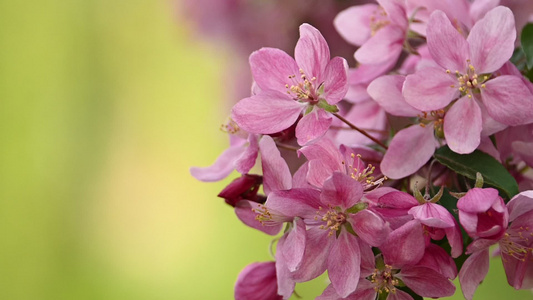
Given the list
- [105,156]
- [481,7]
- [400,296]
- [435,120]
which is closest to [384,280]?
[400,296]

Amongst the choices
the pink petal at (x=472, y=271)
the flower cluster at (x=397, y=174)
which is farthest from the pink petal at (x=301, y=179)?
the pink petal at (x=472, y=271)

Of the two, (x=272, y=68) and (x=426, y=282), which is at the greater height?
(x=272, y=68)

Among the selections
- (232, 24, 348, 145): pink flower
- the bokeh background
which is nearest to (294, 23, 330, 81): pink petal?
(232, 24, 348, 145): pink flower

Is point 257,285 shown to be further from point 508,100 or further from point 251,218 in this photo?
point 508,100

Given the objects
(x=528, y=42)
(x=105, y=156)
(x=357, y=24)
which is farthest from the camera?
(x=105, y=156)

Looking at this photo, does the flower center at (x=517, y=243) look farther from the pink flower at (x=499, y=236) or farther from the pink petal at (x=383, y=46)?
the pink petal at (x=383, y=46)

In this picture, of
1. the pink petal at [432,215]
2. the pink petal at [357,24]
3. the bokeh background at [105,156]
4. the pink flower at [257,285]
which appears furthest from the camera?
the bokeh background at [105,156]

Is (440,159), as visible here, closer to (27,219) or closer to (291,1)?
(291,1)
